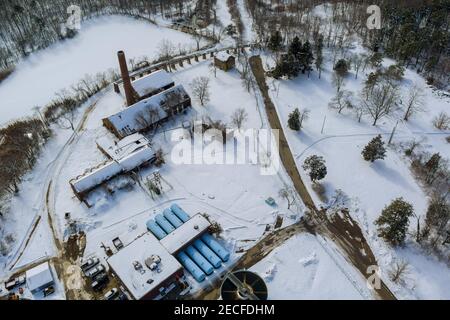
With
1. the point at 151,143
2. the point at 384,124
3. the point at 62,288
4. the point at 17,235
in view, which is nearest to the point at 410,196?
the point at 384,124

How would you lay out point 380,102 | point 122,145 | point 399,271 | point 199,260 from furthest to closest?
1. point 380,102
2. point 122,145
3. point 199,260
4. point 399,271

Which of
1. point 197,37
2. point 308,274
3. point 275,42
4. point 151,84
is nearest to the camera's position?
point 308,274

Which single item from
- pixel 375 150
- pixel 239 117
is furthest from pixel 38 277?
pixel 375 150

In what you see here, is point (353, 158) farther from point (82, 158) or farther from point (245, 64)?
point (82, 158)

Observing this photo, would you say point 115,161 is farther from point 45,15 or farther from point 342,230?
point 45,15

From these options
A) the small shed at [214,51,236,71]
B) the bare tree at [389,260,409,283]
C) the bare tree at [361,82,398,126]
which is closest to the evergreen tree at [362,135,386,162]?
the bare tree at [361,82,398,126]

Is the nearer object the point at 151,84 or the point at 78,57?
the point at 151,84

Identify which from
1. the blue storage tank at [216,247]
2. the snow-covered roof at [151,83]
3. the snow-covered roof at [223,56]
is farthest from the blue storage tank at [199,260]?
the snow-covered roof at [223,56]
